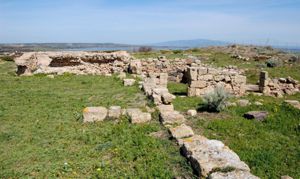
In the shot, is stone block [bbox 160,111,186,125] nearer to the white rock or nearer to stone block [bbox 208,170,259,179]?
the white rock

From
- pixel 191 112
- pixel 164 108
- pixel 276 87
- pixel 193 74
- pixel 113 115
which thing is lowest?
pixel 276 87

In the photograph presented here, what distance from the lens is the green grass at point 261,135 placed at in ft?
24.9

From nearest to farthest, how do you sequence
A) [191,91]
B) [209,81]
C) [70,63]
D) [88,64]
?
[191,91] < [209,81] < [88,64] < [70,63]

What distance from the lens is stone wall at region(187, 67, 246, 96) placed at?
15.5 meters

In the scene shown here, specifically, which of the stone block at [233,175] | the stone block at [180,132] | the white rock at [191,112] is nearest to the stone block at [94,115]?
the stone block at [180,132]

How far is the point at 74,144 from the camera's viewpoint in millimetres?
8078

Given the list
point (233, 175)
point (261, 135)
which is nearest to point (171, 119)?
point (261, 135)

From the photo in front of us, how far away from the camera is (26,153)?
7.52 metres

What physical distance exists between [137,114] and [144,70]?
46.9 ft

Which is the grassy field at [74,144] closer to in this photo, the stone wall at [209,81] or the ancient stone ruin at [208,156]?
the ancient stone ruin at [208,156]

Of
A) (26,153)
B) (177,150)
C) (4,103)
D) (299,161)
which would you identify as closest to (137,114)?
(177,150)

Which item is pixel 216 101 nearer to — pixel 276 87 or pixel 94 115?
pixel 94 115

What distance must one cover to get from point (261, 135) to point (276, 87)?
9263 mm

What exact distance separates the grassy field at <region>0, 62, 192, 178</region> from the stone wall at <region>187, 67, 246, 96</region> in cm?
337
